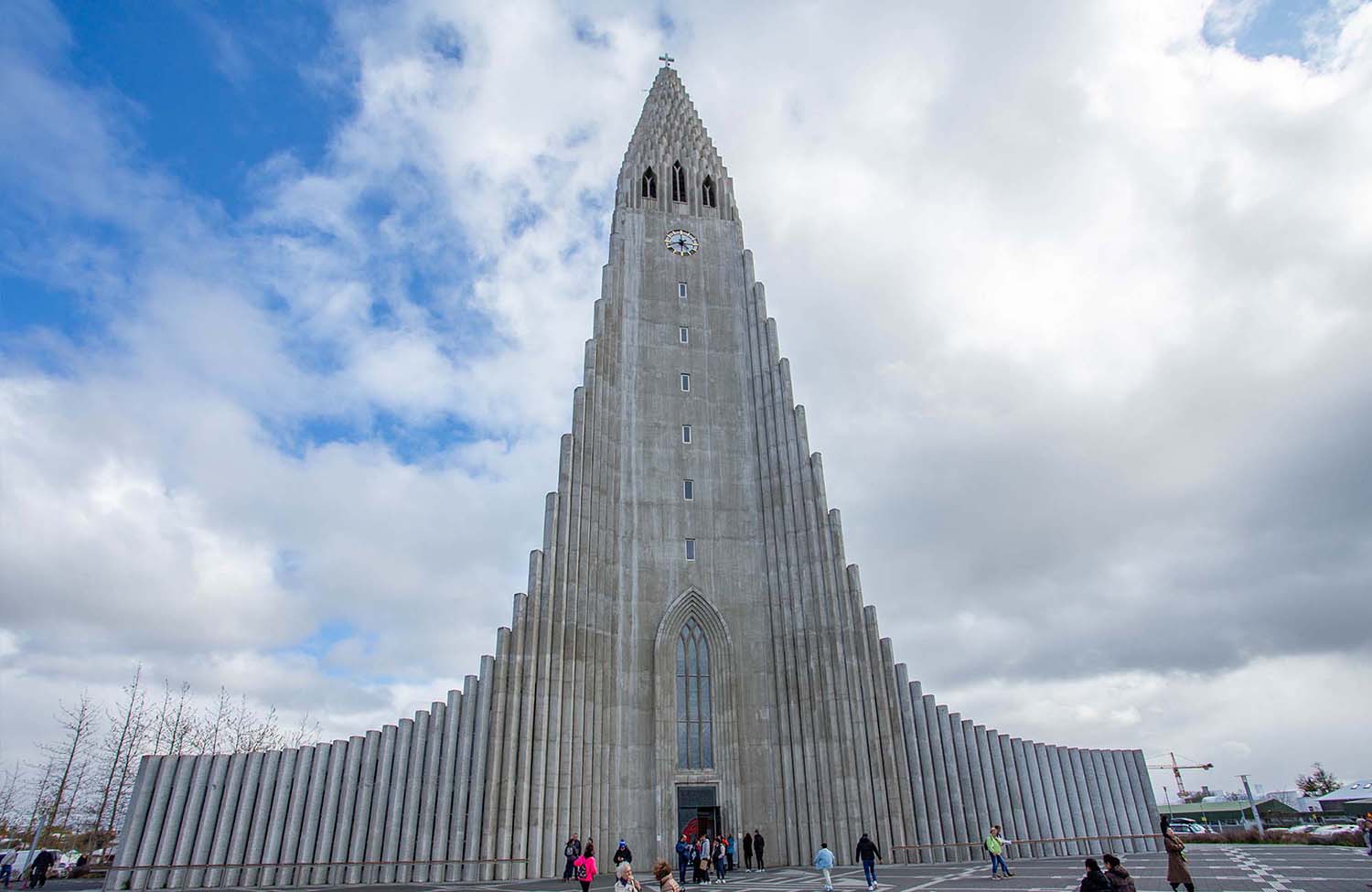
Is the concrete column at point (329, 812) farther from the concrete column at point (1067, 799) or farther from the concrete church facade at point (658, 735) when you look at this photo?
the concrete column at point (1067, 799)

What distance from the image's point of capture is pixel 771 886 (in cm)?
2102

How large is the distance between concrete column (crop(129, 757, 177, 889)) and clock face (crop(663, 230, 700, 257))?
32076 mm

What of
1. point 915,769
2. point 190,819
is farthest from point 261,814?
point 915,769

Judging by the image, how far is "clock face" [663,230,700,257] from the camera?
42.9 metres

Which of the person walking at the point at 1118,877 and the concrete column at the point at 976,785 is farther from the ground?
the concrete column at the point at 976,785

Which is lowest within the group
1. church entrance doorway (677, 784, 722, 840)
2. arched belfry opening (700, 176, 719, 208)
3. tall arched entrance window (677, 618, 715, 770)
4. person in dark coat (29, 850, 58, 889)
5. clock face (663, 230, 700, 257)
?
person in dark coat (29, 850, 58, 889)

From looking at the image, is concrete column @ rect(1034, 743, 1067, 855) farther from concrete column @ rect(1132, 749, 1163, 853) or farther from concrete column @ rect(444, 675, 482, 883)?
concrete column @ rect(444, 675, 482, 883)

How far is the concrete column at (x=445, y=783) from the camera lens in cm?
2817

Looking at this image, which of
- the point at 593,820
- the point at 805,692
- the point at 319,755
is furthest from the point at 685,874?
the point at 319,755

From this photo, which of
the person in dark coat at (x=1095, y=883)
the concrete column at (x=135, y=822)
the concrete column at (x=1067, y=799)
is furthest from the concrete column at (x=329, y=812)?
the concrete column at (x=1067, y=799)

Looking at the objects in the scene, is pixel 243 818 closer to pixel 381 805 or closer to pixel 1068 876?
pixel 381 805

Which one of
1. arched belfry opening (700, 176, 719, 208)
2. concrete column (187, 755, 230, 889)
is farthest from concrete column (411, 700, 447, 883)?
arched belfry opening (700, 176, 719, 208)

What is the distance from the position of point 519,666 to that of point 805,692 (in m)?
11.5

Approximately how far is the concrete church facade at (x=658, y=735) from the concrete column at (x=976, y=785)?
7 cm
